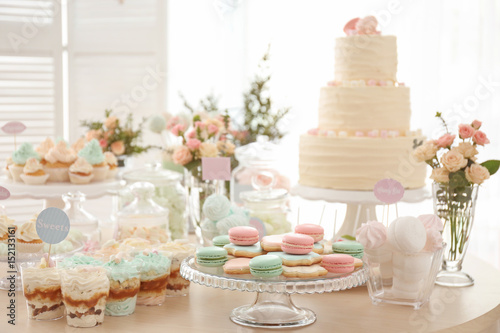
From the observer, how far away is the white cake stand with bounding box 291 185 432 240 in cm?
256

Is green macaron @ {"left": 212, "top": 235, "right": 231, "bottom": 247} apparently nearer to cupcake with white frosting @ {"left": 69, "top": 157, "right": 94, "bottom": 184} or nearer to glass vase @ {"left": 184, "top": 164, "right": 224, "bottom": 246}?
glass vase @ {"left": 184, "top": 164, "right": 224, "bottom": 246}

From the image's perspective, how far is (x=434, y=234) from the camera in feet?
6.31

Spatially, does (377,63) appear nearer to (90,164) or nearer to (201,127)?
(201,127)

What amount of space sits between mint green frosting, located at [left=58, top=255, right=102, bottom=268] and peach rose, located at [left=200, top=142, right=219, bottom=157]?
885mm

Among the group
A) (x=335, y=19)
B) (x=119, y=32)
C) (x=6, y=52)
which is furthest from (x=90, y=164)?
(x=335, y=19)

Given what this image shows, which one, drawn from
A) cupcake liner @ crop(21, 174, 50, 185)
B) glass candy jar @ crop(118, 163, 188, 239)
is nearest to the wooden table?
glass candy jar @ crop(118, 163, 188, 239)

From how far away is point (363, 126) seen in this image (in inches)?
106

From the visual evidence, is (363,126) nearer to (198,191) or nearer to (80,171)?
(198,191)

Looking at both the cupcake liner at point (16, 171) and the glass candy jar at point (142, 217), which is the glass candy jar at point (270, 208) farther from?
the cupcake liner at point (16, 171)

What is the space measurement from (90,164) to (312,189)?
96 centimetres

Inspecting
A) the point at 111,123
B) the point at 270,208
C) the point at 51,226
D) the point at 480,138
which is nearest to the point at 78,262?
the point at 51,226

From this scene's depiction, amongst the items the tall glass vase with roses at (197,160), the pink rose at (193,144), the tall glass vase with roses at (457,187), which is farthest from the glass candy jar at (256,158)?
the tall glass vase with roses at (457,187)

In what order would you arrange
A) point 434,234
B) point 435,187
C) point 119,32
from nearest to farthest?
point 434,234, point 435,187, point 119,32

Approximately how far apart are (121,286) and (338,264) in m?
0.59
